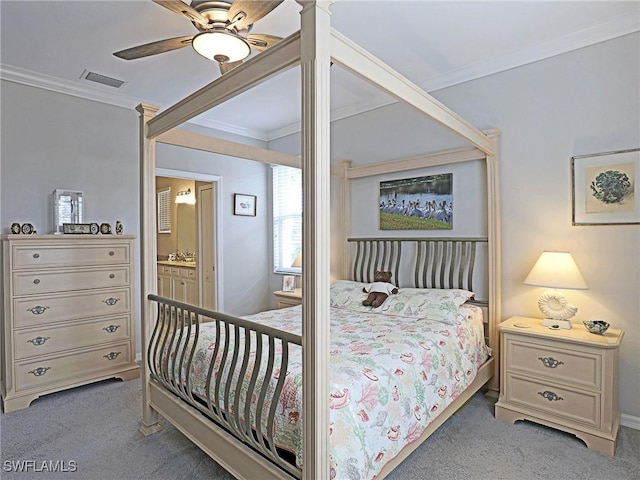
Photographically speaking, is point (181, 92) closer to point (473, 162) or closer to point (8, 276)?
point (8, 276)

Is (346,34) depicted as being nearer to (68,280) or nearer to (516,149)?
(516,149)

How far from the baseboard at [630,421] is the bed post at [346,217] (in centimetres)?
242

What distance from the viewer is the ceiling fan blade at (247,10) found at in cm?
176

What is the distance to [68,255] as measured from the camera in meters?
3.12

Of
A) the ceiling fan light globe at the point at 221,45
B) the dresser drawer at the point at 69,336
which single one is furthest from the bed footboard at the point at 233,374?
the ceiling fan light globe at the point at 221,45

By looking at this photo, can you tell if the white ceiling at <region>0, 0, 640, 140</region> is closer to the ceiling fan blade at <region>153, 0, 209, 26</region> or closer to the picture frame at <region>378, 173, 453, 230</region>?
the ceiling fan blade at <region>153, 0, 209, 26</region>

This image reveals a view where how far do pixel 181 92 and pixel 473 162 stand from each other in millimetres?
2866

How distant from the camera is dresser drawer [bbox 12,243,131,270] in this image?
9.48 feet

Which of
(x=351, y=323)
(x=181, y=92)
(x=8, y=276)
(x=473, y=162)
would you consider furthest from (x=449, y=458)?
(x=181, y=92)

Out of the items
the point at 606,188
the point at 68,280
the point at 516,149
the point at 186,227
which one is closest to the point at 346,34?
the point at 516,149

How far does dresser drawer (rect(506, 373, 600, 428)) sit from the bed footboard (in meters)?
1.67

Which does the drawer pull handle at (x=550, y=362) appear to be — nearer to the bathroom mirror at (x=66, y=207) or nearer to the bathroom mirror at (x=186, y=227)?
the bathroom mirror at (x=66, y=207)

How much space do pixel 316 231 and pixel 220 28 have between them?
1419 millimetres

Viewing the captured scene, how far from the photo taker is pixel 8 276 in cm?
282
